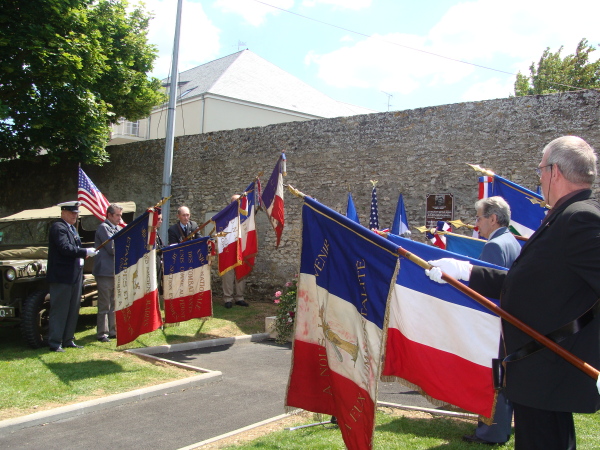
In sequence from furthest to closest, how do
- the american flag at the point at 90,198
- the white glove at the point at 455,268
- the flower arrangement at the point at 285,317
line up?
1. the american flag at the point at 90,198
2. the flower arrangement at the point at 285,317
3. the white glove at the point at 455,268

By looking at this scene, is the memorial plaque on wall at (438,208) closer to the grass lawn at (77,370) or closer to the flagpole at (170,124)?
the grass lawn at (77,370)

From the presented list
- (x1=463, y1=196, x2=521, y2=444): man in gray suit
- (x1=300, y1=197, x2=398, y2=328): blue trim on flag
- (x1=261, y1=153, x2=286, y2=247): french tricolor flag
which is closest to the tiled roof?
(x1=261, y1=153, x2=286, y2=247): french tricolor flag

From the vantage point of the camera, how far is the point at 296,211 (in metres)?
12.7

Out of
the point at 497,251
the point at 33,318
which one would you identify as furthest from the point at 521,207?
the point at 33,318

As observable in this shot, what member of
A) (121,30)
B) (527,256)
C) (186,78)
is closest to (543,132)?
(527,256)

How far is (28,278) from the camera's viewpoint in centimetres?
745

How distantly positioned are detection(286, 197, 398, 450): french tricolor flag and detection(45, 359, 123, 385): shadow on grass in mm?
3615

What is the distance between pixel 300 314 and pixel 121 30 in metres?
15.5

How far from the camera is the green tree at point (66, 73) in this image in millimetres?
12352

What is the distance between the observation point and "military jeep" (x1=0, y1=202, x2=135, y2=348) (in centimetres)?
729

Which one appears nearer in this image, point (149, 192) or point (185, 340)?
point (185, 340)

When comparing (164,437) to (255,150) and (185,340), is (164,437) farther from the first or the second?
(255,150)

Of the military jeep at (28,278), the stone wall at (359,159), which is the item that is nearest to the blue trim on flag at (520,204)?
the stone wall at (359,159)

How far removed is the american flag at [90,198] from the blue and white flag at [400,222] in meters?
5.42
